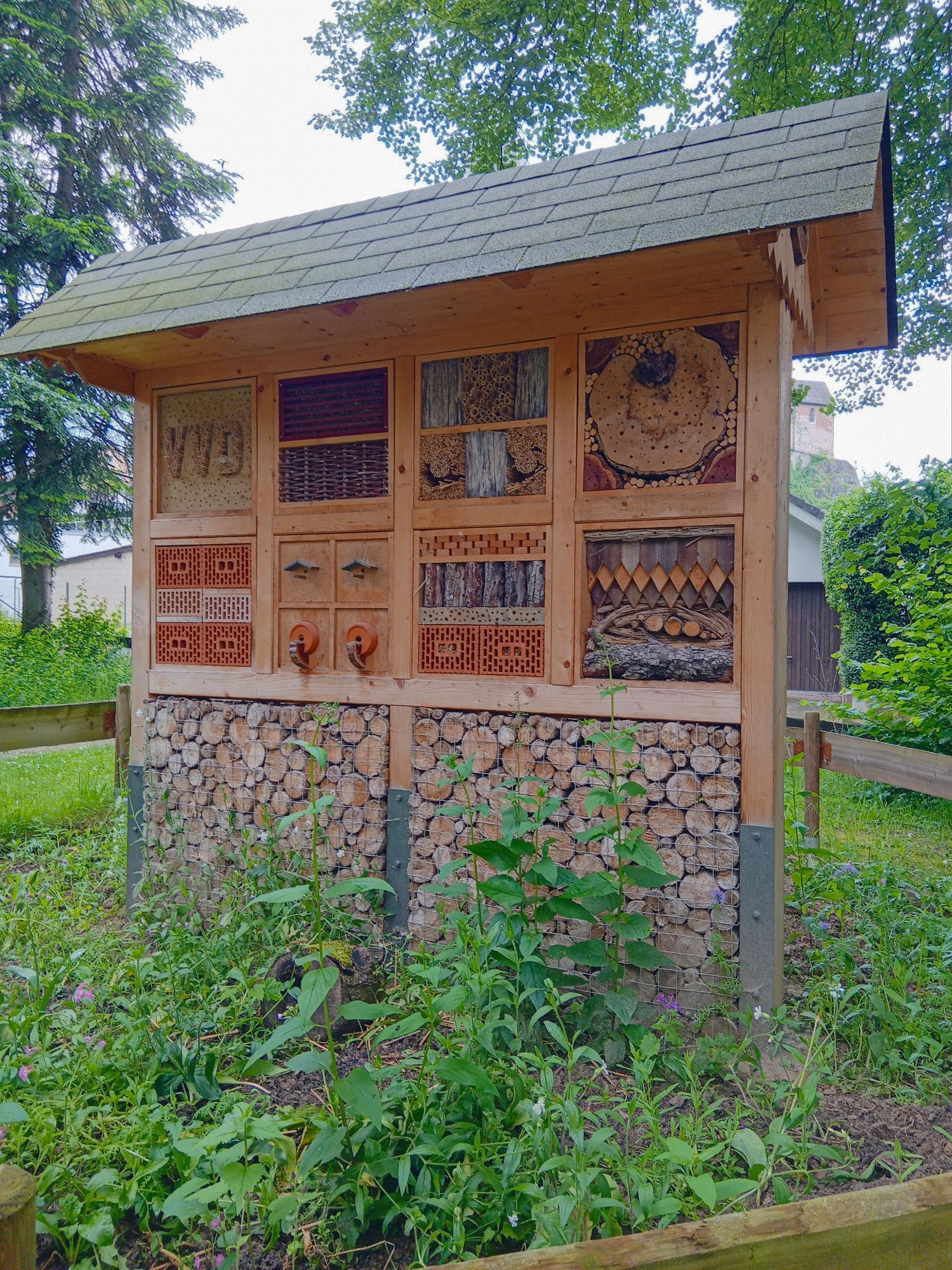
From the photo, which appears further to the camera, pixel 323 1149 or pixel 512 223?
pixel 512 223

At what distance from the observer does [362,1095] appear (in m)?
1.98

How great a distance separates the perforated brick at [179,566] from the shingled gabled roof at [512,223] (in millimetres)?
1164

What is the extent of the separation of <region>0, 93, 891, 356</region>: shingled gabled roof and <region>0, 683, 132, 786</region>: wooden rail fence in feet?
6.75

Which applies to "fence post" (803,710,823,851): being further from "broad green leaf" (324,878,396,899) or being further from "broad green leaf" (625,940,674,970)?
"broad green leaf" (324,878,396,899)

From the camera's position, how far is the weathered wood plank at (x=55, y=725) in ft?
15.9

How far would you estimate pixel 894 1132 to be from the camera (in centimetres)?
272

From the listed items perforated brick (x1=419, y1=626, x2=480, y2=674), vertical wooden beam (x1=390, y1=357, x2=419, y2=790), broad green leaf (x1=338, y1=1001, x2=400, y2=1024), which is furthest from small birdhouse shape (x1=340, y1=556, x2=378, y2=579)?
broad green leaf (x1=338, y1=1001, x2=400, y2=1024)

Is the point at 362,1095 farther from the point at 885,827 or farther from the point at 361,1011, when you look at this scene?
the point at 885,827

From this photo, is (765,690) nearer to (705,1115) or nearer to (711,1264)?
(705,1115)

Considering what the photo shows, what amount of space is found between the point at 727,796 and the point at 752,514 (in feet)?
3.79

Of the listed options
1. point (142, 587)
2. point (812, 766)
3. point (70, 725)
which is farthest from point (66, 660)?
point (812, 766)

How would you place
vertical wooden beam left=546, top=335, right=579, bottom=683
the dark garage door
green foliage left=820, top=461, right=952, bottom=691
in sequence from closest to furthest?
1. vertical wooden beam left=546, top=335, right=579, bottom=683
2. green foliage left=820, top=461, right=952, bottom=691
3. the dark garage door

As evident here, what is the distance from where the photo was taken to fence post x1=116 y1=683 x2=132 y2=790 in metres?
5.71

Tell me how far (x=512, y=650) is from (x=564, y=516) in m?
0.66
